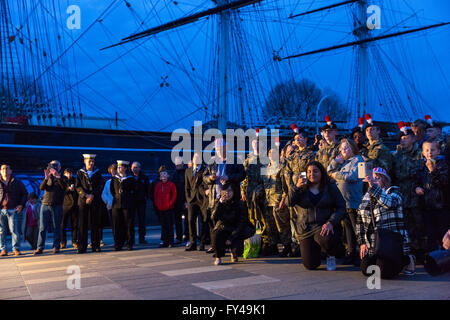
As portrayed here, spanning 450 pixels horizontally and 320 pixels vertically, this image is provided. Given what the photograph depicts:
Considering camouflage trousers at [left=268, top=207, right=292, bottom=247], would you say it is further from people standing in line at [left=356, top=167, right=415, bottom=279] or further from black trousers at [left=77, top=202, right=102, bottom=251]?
black trousers at [left=77, top=202, right=102, bottom=251]

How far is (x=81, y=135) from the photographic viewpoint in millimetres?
21547

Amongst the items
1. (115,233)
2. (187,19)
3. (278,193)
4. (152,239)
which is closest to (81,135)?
(187,19)

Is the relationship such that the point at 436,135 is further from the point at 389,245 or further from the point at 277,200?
the point at 389,245

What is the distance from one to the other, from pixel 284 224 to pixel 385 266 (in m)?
2.50

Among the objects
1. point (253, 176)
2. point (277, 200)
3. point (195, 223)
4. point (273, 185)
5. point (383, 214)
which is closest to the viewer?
point (383, 214)

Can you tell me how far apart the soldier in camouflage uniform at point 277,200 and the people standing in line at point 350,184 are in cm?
106

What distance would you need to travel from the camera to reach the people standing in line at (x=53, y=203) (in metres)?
9.61

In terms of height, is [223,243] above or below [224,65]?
below

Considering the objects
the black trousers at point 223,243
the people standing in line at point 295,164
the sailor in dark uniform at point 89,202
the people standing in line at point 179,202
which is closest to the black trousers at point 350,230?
the people standing in line at point 295,164

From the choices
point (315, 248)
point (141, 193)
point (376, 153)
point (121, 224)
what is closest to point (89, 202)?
point (121, 224)

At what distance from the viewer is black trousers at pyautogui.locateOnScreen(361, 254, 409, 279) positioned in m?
5.34

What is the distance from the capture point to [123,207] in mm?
9547

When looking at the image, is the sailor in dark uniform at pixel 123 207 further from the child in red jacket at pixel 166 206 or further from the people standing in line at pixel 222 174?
the people standing in line at pixel 222 174

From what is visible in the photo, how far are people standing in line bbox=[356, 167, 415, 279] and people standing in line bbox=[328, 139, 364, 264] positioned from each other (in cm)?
101
